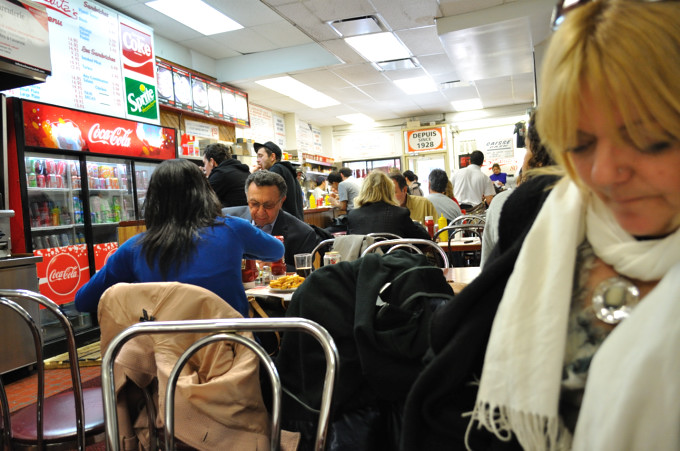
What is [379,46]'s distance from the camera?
700 centimetres

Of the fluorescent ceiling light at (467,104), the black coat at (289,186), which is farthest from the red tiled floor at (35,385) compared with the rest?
the fluorescent ceiling light at (467,104)

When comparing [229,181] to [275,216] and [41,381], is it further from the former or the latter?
[41,381]

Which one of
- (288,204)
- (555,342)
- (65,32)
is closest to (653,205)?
(555,342)

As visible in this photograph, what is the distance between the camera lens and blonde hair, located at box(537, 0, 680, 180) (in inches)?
28.5

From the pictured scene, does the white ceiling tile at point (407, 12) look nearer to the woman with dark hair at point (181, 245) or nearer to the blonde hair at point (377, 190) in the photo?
the blonde hair at point (377, 190)

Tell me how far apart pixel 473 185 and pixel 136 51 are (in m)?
4.77

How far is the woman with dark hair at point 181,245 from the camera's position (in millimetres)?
1935

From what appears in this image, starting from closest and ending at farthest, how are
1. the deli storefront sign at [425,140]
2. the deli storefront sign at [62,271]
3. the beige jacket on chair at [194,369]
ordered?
the beige jacket on chair at [194,369] < the deli storefront sign at [62,271] < the deli storefront sign at [425,140]

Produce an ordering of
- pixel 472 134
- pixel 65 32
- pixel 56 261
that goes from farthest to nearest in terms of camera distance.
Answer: pixel 472 134 → pixel 65 32 → pixel 56 261

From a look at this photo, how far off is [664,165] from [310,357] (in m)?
1.01

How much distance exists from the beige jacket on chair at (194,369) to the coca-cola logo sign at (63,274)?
374cm

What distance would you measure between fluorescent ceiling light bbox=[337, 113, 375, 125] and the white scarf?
11385 mm

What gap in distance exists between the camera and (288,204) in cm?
486

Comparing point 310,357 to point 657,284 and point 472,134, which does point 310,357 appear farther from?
point 472,134
